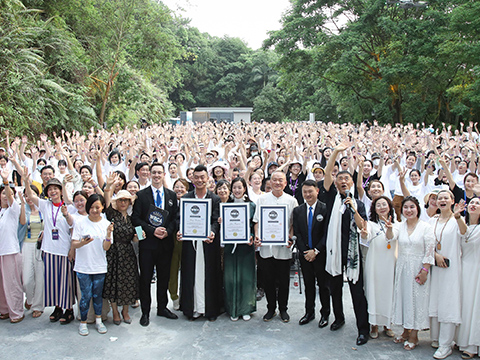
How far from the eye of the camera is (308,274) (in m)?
5.22

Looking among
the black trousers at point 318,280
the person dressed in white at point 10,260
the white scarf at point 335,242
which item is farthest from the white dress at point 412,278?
the person dressed in white at point 10,260

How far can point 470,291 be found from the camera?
14.4 ft

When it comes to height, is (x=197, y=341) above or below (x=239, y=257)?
below

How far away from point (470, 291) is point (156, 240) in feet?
11.8

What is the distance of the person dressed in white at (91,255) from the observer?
5.00 meters

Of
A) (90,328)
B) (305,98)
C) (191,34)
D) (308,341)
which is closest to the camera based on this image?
(308,341)

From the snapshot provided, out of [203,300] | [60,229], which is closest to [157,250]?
[203,300]

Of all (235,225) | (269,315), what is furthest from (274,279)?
(235,225)

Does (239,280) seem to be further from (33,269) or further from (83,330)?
(33,269)

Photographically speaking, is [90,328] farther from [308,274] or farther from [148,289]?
[308,274]

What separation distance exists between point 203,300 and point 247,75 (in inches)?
2137

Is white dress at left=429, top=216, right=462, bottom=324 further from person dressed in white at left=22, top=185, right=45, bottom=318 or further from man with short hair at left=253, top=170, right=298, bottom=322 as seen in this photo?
person dressed in white at left=22, top=185, right=45, bottom=318

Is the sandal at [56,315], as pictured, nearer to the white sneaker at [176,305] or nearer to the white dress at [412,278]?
the white sneaker at [176,305]

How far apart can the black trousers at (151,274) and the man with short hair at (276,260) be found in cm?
124
